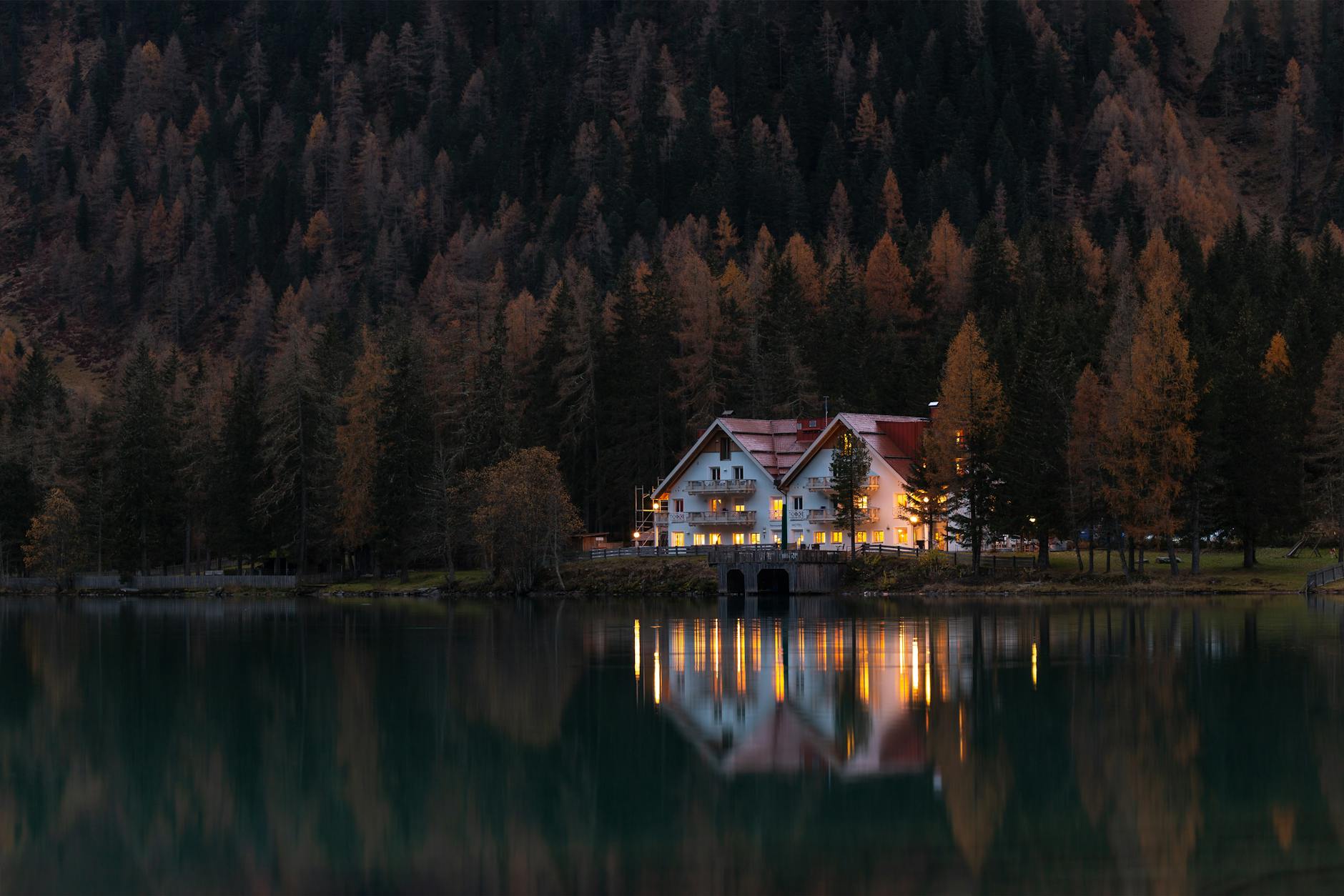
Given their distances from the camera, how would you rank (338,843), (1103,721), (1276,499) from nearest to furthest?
1. (338,843)
2. (1103,721)
3. (1276,499)

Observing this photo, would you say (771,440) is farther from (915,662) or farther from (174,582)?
(915,662)

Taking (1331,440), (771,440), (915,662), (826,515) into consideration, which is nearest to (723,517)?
(771,440)

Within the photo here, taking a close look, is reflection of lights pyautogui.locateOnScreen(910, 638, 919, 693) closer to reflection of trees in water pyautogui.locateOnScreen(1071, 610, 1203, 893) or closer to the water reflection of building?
the water reflection of building

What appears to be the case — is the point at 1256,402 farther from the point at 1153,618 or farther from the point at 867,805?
the point at 867,805

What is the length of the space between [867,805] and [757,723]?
30.5ft

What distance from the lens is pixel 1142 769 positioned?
28.1 metres

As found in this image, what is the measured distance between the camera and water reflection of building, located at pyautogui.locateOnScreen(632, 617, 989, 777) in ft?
99.0

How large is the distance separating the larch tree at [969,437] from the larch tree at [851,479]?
18.7 ft

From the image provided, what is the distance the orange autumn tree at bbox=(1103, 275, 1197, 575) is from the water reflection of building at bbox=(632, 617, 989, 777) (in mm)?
19917

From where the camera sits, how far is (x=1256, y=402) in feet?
268

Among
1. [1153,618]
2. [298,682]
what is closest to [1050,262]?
[1153,618]

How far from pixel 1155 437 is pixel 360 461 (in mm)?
48636

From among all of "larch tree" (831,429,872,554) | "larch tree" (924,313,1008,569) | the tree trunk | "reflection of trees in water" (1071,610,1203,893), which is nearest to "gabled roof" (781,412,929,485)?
"larch tree" (831,429,872,554)

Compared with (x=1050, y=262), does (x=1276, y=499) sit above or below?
below
